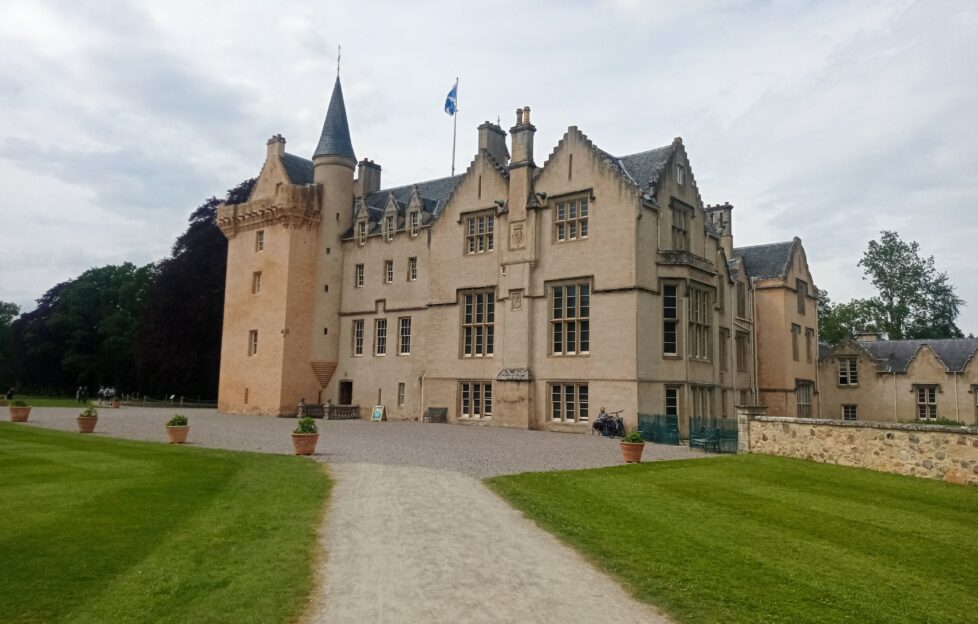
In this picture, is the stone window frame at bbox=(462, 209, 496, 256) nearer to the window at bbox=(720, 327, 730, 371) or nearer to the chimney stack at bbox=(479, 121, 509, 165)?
the chimney stack at bbox=(479, 121, 509, 165)

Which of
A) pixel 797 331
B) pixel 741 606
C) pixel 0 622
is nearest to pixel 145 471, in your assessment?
pixel 0 622

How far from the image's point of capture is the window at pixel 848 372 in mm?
51156

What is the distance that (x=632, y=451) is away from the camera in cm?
2052

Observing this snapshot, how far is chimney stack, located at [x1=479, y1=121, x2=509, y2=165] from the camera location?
39062mm

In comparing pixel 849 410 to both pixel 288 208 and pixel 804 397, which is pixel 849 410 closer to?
pixel 804 397

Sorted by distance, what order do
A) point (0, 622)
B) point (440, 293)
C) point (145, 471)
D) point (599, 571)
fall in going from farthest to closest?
1. point (440, 293)
2. point (145, 471)
3. point (599, 571)
4. point (0, 622)

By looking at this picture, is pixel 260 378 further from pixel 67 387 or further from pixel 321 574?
pixel 67 387

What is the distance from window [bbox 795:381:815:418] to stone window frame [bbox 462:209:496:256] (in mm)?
23175

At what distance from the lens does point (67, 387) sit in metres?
72.8

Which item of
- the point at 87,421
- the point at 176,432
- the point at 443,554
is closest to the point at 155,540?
the point at 443,554

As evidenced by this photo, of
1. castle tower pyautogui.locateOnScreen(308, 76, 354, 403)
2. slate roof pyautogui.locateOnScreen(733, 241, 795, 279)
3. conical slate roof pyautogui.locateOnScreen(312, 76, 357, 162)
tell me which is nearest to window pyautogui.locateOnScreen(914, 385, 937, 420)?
slate roof pyautogui.locateOnScreen(733, 241, 795, 279)

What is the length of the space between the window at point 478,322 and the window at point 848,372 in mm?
30546

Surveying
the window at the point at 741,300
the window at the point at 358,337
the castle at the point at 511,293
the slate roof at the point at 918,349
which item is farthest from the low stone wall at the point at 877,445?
the slate roof at the point at 918,349

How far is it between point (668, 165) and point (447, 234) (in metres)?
12.9
